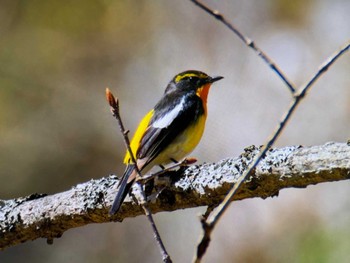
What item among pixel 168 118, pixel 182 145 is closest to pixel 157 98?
pixel 168 118

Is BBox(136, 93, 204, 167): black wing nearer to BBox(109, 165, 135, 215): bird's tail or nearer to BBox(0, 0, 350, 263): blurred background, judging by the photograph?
BBox(109, 165, 135, 215): bird's tail

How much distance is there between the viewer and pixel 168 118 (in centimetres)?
474

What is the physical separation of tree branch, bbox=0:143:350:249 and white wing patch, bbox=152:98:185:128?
0.78m

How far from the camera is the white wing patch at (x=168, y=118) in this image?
464 centimetres

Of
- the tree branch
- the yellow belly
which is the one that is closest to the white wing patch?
the yellow belly

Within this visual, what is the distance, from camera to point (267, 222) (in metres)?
6.99

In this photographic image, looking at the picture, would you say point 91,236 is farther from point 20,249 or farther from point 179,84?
point 179,84

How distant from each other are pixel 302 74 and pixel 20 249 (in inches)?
134

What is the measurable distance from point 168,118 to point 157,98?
135 inches

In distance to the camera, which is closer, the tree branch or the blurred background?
Result: the tree branch

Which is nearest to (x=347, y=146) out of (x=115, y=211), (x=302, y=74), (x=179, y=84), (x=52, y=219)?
(x=115, y=211)

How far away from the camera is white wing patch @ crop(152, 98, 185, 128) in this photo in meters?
4.64

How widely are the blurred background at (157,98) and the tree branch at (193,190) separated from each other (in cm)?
279

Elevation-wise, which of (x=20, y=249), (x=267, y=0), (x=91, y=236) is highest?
(x=267, y=0)
